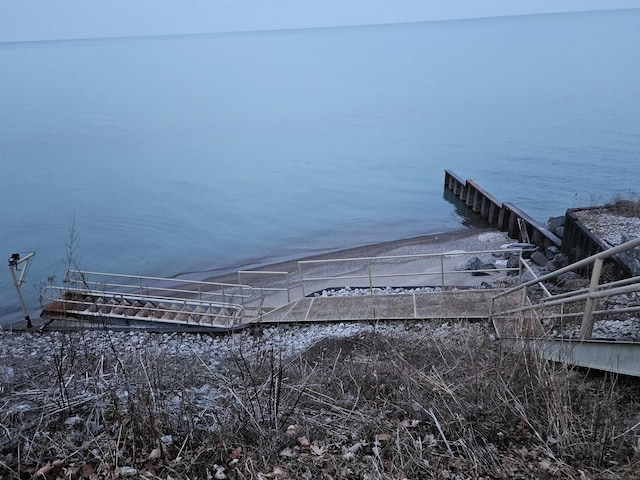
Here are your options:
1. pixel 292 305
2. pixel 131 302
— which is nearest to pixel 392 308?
pixel 292 305

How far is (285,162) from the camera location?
141 feet

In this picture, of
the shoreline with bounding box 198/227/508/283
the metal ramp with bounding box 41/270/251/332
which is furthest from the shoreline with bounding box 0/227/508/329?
the metal ramp with bounding box 41/270/251/332

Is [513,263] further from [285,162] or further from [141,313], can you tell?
[285,162]

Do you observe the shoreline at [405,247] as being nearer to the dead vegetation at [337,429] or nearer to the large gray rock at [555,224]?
the large gray rock at [555,224]

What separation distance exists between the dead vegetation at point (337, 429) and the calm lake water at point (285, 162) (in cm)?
1777

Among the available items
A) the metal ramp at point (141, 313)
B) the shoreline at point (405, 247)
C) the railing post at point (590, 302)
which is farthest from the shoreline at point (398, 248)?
the railing post at point (590, 302)

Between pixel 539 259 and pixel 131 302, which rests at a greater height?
pixel 131 302

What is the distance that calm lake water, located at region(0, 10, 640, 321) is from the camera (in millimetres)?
28250

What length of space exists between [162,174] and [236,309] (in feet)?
97.9

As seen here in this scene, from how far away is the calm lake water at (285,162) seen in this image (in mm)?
28250

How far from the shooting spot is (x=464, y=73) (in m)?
88.9

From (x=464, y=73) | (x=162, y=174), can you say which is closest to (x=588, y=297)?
(x=162, y=174)

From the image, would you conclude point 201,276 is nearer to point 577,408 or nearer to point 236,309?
point 236,309

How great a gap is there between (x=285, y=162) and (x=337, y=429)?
130ft
